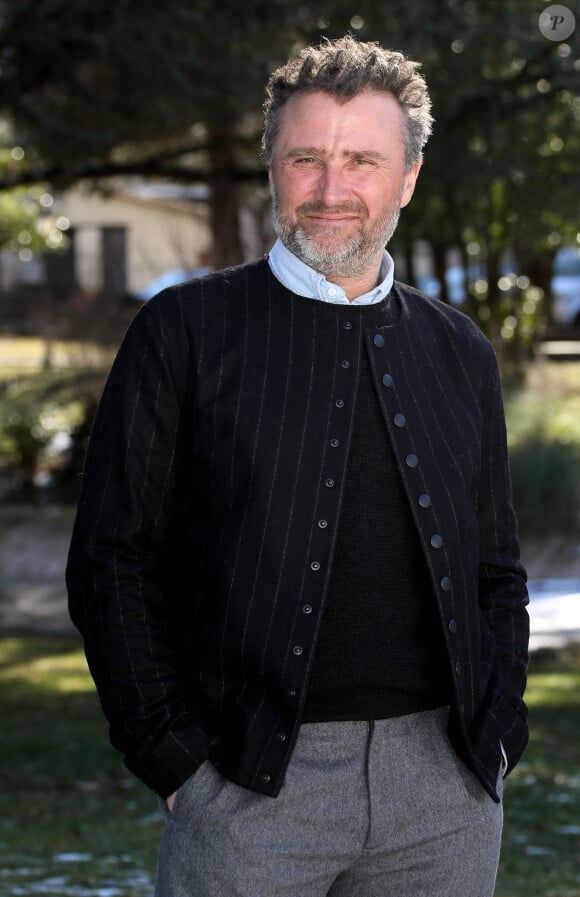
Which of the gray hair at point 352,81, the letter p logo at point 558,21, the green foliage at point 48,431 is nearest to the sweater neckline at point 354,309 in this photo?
the gray hair at point 352,81

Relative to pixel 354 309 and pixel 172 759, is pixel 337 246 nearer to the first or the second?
pixel 354 309

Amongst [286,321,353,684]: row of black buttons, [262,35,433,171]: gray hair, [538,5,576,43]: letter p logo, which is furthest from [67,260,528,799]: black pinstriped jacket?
[538,5,576,43]: letter p logo

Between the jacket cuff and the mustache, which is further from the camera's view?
the mustache

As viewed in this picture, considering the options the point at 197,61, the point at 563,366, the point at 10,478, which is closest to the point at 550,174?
the point at 197,61

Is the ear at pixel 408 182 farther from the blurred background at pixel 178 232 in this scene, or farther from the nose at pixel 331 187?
the blurred background at pixel 178 232

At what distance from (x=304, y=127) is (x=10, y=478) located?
13798 mm

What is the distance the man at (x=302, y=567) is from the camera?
252cm

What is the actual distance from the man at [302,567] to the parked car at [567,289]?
27.6 metres

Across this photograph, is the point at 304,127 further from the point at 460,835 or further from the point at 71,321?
the point at 71,321

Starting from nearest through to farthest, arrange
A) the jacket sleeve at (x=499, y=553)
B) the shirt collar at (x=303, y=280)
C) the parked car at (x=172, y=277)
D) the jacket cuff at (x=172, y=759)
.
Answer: the jacket cuff at (x=172, y=759) → the shirt collar at (x=303, y=280) → the jacket sleeve at (x=499, y=553) → the parked car at (x=172, y=277)

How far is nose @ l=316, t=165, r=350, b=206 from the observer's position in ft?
8.78

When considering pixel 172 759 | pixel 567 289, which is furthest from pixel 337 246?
pixel 567 289

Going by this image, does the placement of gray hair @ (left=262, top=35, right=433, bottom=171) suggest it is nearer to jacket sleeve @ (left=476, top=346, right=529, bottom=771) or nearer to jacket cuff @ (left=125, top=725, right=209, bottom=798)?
jacket sleeve @ (left=476, top=346, right=529, bottom=771)

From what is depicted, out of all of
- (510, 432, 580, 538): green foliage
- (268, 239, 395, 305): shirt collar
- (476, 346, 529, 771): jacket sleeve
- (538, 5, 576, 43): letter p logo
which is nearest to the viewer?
(268, 239, 395, 305): shirt collar
